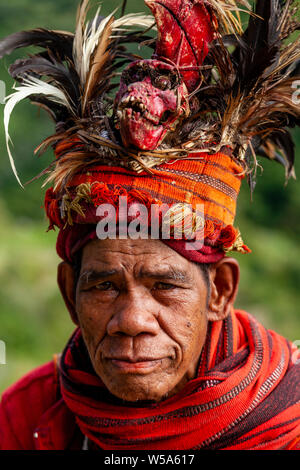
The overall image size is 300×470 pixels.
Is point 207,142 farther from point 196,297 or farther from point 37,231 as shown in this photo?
point 37,231

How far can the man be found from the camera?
84.0 inches

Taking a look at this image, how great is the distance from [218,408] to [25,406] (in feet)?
3.34

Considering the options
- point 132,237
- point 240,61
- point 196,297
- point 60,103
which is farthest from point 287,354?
point 60,103

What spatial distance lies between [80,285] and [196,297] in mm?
→ 436

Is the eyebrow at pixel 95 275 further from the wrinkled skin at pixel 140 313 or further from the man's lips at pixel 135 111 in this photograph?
the man's lips at pixel 135 111

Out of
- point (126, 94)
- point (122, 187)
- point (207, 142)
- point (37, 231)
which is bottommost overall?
point (37, 231)

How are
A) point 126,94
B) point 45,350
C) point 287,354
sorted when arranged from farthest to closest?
point 45,350
point 287,354
point 126,94

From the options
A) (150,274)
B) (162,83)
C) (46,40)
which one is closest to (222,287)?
(150,274)

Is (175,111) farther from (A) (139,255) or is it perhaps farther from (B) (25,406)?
(B) (25,406)

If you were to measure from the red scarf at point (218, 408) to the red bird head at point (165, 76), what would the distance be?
84cm

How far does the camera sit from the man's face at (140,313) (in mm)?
2125
